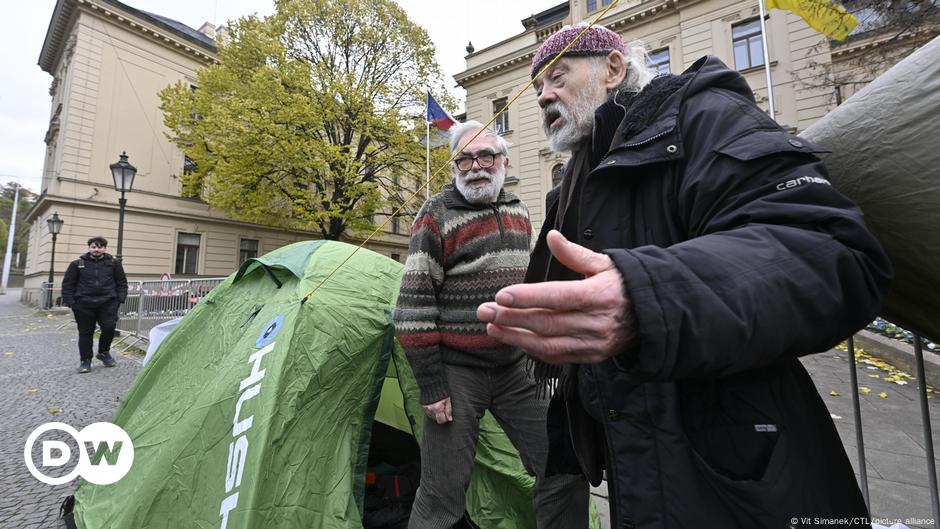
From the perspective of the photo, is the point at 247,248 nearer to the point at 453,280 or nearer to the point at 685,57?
the point at 685,57

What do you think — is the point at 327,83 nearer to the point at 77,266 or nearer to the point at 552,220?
the point at 77,266

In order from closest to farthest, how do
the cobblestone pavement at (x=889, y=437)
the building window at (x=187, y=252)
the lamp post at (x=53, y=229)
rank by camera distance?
1. the cobblestone pavement at (x=889, y=437)
2. the lamp post at (x=53, y=229)
3. the building window at (x=187, y=252)

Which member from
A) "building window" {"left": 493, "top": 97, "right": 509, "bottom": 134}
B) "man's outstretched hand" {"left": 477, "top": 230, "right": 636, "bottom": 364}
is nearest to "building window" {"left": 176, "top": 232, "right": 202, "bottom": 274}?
"building window" {"left": 493, "top": 97, "right": 509, "bottom": 134}

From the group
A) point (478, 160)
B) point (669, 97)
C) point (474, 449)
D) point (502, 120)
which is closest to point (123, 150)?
point (502, 120)

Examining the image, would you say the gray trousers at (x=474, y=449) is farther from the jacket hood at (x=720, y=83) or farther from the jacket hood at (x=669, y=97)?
the jacket hood at (x=720, y=83)

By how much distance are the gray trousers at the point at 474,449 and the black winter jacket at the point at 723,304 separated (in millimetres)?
593

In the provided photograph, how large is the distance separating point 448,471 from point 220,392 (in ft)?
3.89

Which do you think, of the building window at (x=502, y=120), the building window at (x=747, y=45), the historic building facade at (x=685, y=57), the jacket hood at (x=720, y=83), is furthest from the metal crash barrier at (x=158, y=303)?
the building window at (x=747, y=45)

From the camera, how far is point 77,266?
5.64 metres

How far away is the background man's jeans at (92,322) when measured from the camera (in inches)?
213

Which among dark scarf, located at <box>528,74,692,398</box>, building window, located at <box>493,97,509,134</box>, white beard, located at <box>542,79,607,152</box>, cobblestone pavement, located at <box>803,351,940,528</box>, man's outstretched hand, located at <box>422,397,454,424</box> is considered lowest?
cobblestone pavement, located at <box>803,351,940,528</box>

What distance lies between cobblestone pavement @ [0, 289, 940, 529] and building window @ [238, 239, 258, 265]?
11184mm

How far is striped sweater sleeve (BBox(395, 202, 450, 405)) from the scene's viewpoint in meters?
1.74

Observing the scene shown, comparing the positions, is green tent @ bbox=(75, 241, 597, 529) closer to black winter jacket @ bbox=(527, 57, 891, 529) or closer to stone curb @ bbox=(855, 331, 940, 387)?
black winter jacket @ bbox=(527, 57, 891, 529)
